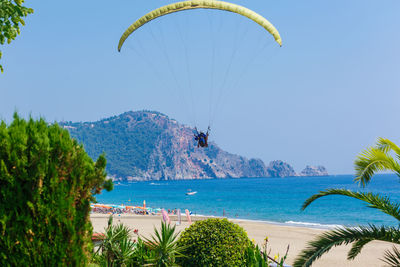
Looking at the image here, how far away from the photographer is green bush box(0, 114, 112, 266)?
4.84 meters

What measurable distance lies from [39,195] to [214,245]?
16.3 feet

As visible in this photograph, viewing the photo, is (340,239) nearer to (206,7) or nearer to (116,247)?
(116,247)

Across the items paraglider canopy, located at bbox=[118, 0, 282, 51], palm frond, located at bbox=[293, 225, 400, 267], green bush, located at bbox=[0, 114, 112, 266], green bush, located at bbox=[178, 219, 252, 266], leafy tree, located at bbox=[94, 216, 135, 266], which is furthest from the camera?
paraglider canopy, located at bbox=[118, 0, 282, 51]

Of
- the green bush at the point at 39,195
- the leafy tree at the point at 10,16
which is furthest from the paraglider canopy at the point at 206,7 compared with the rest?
the green bush at the point at 39,195

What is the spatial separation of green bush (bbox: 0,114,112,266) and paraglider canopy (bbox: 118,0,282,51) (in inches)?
463

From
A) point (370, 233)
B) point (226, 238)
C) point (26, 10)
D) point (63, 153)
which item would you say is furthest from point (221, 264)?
point (26, 10)

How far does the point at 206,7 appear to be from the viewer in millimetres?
15773

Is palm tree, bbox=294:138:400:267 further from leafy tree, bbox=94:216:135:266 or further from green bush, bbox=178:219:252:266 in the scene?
leafy tree, bbox=94:216:135:266

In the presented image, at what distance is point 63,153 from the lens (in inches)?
200

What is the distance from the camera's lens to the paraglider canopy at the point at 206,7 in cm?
1563

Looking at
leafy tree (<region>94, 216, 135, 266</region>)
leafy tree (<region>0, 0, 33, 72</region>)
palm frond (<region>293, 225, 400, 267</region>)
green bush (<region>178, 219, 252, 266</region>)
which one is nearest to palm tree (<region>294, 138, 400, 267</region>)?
palm frond (<region>293, 225, 400, 267</region>)

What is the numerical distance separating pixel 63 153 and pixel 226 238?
5.13 metres

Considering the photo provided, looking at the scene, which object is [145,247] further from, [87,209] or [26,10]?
[26,10]

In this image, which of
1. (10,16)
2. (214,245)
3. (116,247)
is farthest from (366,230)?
(10,16)
